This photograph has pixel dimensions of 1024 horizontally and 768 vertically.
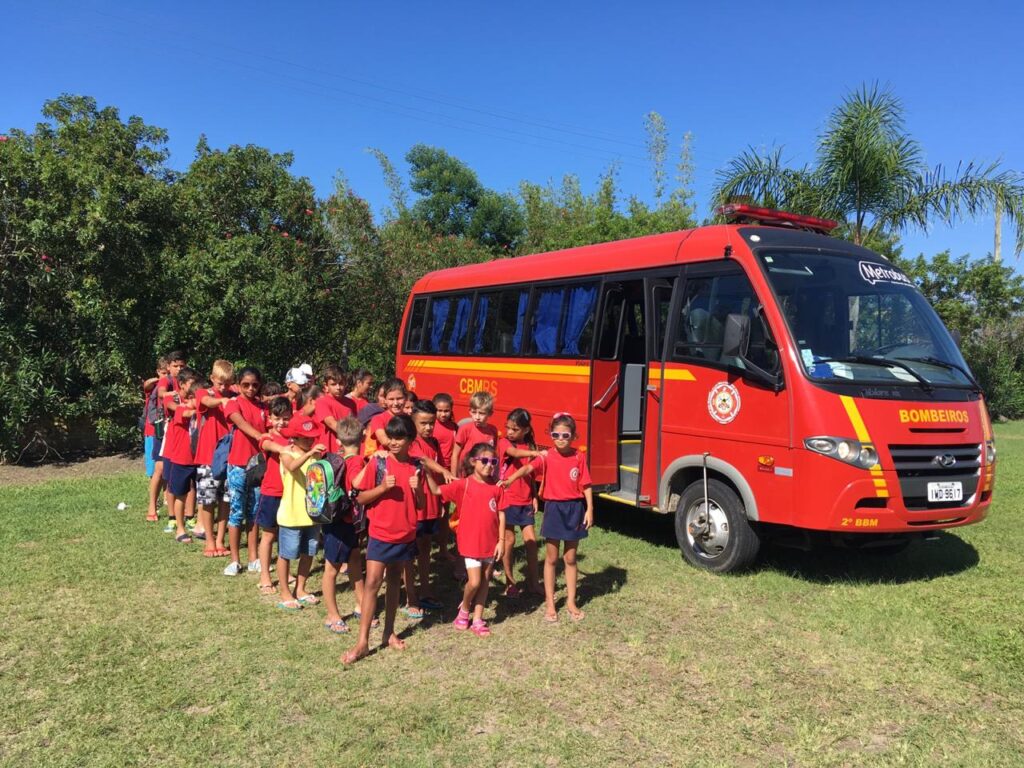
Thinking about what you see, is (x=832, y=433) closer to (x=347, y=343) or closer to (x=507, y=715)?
(x=507, y=715)

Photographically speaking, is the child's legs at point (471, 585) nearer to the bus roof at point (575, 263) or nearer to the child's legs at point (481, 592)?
the child's legs at point (481, 592)

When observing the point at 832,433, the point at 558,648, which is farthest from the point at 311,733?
the point at 832,433

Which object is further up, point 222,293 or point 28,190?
point 28,190

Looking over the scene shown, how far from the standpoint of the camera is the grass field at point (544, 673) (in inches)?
142

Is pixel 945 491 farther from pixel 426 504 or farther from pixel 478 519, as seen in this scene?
pixel 426 504

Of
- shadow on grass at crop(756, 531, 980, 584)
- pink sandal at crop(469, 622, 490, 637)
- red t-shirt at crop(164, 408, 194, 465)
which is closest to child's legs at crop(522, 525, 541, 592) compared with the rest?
pink sandal at crop(469, 622, 490, 637)

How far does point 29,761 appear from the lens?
11.1 feet

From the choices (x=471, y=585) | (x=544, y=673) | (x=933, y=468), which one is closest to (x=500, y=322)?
(x=471, y=585)

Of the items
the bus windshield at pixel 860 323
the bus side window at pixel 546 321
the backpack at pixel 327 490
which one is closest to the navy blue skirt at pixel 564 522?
the backpack at pixel 327 490

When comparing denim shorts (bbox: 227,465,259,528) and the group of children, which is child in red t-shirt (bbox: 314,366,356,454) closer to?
the group of children

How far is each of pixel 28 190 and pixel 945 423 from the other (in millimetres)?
11797

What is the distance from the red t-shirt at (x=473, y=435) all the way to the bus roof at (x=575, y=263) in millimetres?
2441

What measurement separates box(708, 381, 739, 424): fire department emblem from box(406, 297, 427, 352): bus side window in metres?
5.30

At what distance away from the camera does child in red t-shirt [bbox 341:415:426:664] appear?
15.0ft
